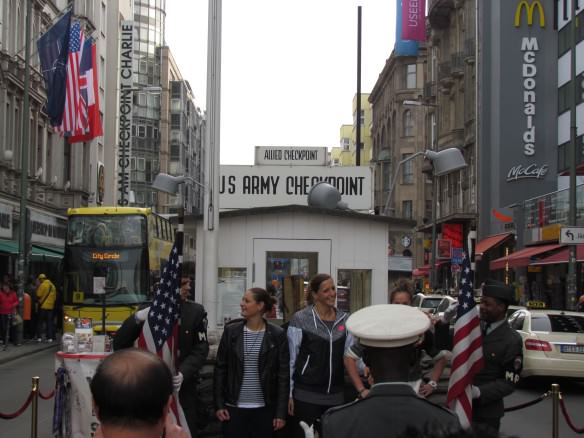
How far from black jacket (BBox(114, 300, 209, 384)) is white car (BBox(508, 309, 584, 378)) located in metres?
11.1

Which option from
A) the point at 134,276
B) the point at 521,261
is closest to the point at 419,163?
the point at 521,261

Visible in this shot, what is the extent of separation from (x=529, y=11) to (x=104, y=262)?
26.8 metres

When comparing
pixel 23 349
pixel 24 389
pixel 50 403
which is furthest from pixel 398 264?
pixel 50 403

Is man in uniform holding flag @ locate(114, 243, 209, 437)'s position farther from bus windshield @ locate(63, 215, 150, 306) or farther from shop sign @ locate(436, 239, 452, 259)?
shop sign @ locate(436, 239, 452, 259)

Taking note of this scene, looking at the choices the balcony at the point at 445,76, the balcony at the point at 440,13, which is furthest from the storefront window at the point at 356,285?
the balcony at the point at 440,13

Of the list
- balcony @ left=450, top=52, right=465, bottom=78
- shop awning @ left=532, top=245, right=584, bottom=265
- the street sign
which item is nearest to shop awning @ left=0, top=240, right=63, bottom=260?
the street sign

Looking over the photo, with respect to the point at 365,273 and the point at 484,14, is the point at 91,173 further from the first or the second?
the point at 365,273

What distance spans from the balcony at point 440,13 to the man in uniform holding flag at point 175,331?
53.2 m

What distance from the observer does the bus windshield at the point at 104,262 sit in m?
26.5

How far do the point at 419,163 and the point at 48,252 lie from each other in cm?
4949

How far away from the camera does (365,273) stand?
13914 mm

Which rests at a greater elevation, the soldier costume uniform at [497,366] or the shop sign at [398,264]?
the shop sign at [398,264]

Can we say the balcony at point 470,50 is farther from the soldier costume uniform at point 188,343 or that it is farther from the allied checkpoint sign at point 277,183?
the soldier costume uniform at point 188,343

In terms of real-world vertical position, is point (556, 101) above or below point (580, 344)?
above
